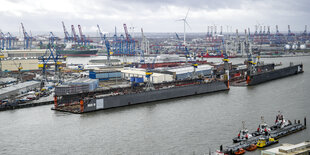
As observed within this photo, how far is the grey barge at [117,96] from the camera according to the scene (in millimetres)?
15473

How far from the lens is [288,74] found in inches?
1053

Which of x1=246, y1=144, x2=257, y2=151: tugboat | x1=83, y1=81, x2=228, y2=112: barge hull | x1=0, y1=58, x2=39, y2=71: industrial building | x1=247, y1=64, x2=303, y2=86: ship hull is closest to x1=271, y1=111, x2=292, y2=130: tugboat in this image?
x1=246, y1=144, x2=257, y2=151: tugboat

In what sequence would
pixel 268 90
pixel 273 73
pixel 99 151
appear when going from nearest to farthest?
pixel 99 151
pixel 268 90
pixel 273 73

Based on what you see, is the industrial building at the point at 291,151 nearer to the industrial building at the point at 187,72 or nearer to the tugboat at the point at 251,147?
the tugboat at the point at 251,147

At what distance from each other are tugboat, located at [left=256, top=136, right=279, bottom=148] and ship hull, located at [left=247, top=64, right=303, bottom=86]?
11.9m

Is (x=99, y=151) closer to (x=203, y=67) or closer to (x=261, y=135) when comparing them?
(x=261, y=135)

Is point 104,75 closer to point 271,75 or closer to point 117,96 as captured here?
point 117,96

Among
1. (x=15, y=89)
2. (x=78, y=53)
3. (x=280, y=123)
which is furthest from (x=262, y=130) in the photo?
(x=78, y=53)

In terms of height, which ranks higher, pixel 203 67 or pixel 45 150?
pixel 203 67

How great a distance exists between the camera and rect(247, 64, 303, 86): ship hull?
22.6 meters

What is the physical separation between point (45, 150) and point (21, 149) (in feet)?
2.47

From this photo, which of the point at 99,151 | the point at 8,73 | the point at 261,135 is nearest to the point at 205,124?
the point at 261,135

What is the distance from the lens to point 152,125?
42.6ft

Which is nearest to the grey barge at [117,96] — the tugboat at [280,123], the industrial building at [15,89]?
the industrial building at [15,89]
